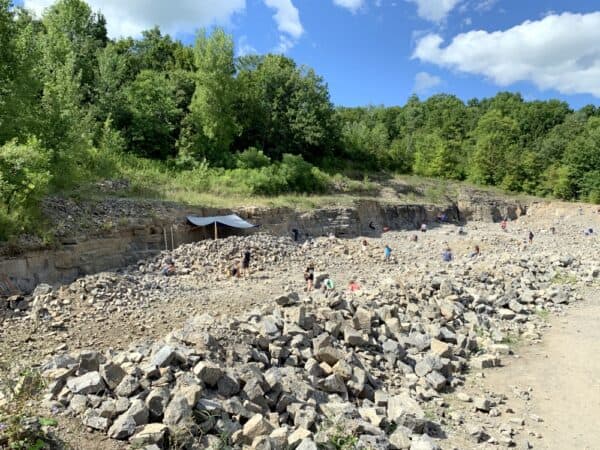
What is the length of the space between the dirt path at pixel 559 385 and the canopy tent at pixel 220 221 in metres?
12.5

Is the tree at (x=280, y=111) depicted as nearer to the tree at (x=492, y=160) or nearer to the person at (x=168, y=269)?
the person at (x=168, y=269)

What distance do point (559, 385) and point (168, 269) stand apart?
40.0ft

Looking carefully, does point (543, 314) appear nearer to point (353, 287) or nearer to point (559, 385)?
point (559, 385)

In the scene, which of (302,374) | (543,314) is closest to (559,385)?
(543,314)

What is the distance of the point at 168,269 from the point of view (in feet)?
49.4

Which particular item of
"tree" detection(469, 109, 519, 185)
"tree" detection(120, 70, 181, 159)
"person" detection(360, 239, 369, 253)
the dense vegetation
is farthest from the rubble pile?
"tree" detection(469, 109, 519, 185)

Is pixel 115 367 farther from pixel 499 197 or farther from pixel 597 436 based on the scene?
pixel 499 197

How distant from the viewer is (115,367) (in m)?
5.65

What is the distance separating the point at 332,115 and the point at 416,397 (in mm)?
32799

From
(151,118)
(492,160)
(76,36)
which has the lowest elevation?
(492,160)

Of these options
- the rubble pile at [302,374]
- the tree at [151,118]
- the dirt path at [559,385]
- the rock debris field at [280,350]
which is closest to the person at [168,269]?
the rock debris field at [280,350]

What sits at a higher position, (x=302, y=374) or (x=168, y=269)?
(x=168, y=269)

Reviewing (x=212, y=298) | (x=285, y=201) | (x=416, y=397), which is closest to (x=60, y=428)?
(x=416, y=397)

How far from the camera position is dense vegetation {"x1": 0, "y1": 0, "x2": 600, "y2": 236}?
1441 centimetres
